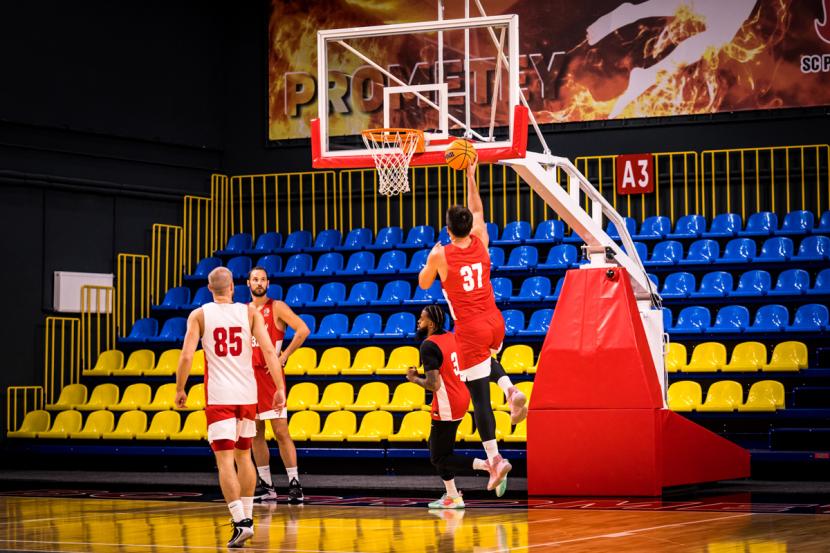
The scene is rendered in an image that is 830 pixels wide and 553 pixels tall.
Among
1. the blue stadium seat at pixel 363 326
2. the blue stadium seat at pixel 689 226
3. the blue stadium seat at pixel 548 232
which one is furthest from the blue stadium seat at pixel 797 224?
the blue stadium seat at pixel 363 326

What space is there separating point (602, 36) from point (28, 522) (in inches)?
423

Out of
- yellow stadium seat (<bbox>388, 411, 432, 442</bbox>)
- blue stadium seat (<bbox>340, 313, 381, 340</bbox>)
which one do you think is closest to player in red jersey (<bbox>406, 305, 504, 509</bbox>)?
yellow stadium seat (<bbox>388, 411, 432, 442</bbox>)

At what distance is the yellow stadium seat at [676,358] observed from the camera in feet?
43.2

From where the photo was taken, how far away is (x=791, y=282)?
46.6ft

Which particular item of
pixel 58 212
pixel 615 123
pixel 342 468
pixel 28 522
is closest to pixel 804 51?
pixel 615 123

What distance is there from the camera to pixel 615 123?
55.7 ft

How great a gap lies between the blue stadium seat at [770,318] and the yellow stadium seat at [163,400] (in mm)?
6854

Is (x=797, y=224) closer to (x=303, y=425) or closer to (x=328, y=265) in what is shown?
(x=328, y=265)

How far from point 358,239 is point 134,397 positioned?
3.82m

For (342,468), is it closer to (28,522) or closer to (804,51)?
(28,522)

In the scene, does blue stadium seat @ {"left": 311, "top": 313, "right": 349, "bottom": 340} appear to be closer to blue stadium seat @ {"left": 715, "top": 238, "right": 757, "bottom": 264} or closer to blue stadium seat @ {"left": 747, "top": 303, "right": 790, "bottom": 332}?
blue stadium seat @ {"left": 715, "top": 238, "right": 757, "bottom": 264}

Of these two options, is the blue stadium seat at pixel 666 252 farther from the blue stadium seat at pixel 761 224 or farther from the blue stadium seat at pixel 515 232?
the blue stadium seat at pixel 515 232

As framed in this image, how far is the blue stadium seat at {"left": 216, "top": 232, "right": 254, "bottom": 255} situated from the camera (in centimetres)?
1771

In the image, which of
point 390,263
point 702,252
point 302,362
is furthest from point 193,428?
point 702,252
